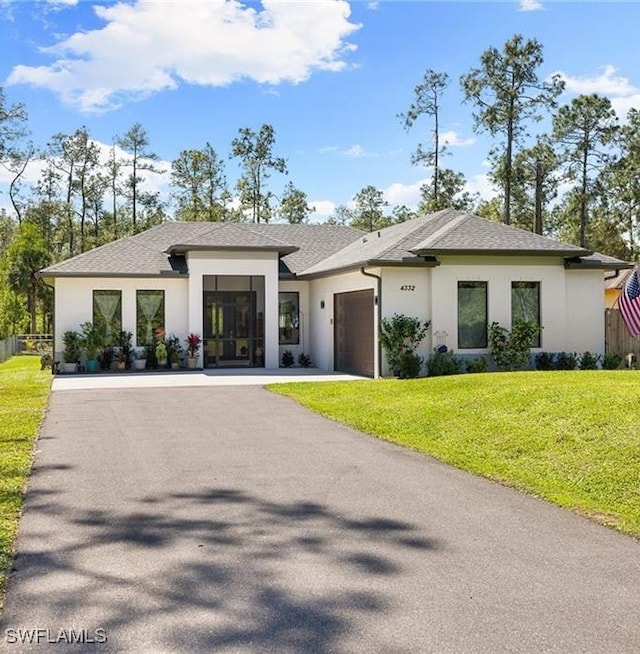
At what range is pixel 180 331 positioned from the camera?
818 inches

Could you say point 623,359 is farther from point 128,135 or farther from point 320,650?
point 128,135

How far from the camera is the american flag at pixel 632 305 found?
1666cm

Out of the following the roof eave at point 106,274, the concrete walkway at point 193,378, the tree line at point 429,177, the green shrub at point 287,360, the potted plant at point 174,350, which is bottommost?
the concrete walkway at point 193,378

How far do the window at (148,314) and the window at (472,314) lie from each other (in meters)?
8.80

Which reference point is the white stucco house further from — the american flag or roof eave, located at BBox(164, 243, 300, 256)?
the american flag

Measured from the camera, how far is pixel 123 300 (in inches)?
802

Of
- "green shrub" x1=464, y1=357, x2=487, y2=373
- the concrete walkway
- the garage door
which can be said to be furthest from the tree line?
"green shrub" x1=464, y1=357, x2=487, y2=373

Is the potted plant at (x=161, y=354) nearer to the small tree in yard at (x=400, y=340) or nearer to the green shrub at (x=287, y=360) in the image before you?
the green shrub at (x=287, y=360)

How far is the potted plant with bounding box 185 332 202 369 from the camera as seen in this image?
66.8 feet

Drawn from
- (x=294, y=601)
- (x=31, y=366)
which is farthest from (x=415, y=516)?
(x=31, y=366)

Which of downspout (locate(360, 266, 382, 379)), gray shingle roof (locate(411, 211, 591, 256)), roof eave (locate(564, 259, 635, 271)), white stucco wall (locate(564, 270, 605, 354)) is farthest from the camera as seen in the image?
white stucco wall (locate(564, 270, 605, 354))

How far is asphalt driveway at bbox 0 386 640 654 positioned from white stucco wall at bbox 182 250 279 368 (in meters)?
12.8

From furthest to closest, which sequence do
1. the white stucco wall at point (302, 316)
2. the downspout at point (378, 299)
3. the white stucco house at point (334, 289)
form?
the white stucco wall at point (302, 316)
the white stucco house at point (334, 289)
the downspout at point (378, 299)

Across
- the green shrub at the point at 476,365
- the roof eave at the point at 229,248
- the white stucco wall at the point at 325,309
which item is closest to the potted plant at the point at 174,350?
the roof eave at the point at 229,248
